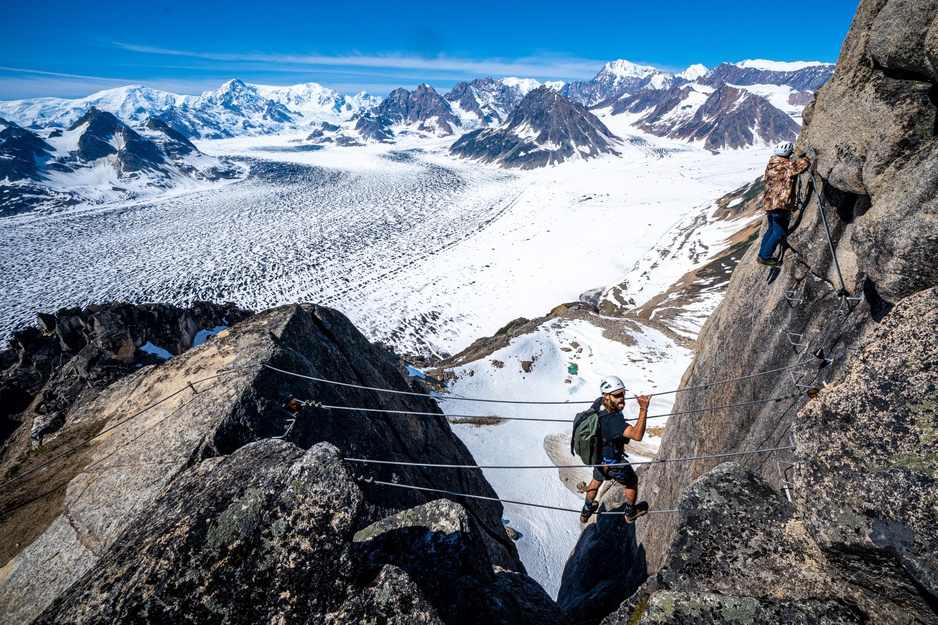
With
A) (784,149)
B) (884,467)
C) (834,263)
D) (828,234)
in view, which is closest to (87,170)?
(784,149)

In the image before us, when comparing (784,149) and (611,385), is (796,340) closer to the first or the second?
(611,385)

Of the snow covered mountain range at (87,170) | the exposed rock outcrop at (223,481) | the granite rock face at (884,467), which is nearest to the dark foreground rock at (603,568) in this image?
the exposed rock outcrop at (223,481)

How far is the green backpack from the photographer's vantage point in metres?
7.94

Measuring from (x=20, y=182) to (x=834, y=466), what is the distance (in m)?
204

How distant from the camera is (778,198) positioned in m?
8.37

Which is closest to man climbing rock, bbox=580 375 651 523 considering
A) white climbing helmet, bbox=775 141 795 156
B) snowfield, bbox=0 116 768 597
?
snowfield, bbox=0 116 768 597

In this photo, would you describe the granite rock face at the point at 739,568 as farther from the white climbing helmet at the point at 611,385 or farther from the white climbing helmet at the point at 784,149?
the white climbing helmet at the point at 784,149

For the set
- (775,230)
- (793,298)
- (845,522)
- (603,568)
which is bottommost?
(603,568)

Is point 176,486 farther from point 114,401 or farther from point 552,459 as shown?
point 552,459

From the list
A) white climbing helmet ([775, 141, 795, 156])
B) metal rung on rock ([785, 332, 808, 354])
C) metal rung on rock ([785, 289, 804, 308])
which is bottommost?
metal rung on rock ([785, 332, 808, 354])

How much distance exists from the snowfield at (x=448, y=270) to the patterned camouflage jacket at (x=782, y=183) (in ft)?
29.2

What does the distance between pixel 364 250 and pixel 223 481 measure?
79.7 metres

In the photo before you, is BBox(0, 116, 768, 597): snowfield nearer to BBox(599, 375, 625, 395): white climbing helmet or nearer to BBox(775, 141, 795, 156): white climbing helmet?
BBox(599, 375, 625, 395): white climbing helmet

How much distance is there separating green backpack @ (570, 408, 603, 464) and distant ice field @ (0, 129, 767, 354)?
3948 cm
